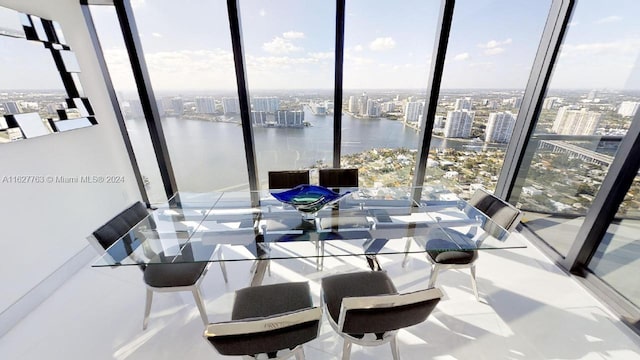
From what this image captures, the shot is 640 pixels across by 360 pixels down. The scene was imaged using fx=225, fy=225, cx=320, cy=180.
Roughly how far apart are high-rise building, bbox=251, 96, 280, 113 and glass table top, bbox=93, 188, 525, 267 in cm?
111

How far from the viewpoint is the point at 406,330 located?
5.04 ft

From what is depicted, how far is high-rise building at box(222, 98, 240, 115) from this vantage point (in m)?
2.53

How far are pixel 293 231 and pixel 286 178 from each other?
2.38 feet

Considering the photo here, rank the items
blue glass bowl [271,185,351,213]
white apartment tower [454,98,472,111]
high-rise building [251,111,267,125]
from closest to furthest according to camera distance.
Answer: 1. blue glass bowl [271,185,351,213]
2. white apartment tower [454,98,472,111]
3. high-rise building [251,111,267,125]

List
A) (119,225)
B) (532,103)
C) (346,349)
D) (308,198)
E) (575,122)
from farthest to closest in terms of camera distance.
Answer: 1. (532,103)
2. (575,122)
3. (308,198)
4. (119,225)
5. (346,349)

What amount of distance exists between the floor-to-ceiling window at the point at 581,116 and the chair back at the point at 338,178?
190 centimetres

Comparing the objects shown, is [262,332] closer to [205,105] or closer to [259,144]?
[259,144]

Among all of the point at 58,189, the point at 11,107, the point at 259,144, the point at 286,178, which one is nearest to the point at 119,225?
the point at 58,189

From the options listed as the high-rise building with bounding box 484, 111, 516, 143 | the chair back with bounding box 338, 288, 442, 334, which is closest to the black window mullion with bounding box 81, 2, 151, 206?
the chair back with bounding box 338, 288, 442, 334

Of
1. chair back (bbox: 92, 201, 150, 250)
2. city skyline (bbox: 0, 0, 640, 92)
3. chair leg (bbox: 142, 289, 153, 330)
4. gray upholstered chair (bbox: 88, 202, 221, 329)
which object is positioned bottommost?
chair leg (bbox: 142, 289, 153, 330)

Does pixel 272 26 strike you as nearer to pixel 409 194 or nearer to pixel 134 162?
pixel 409 194

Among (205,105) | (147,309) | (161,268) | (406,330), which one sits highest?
(205,105)

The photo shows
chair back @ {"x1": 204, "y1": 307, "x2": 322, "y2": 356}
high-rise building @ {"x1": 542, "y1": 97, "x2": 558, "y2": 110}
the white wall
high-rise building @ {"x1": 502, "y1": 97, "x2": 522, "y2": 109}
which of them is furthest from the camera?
high-rise building @ {"x1": 502, "y1": 97, "x2": 522, "y2": 109}

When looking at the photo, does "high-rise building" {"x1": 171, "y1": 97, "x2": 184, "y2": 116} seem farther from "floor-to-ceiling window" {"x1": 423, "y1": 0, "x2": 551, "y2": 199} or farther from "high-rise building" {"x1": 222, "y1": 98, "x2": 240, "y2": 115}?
"floor-to-ceiling window" {"x1": 423, "y1": 0, "x2": 551, "y2": 199}
